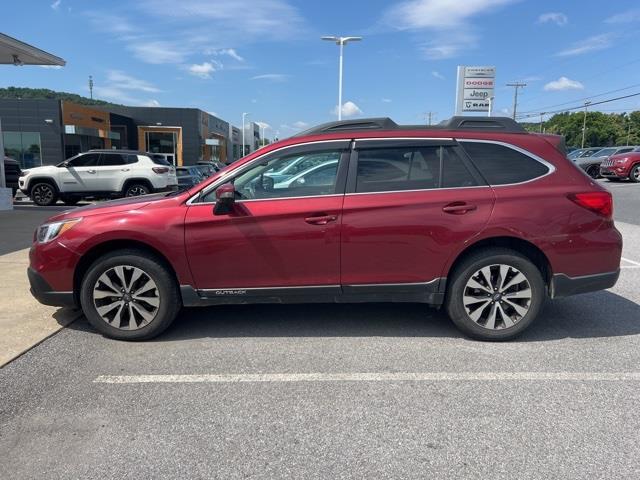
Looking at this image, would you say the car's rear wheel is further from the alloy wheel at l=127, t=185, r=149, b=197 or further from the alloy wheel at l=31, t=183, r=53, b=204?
the alloy wheel at l=31, t=183, r=53, b=204

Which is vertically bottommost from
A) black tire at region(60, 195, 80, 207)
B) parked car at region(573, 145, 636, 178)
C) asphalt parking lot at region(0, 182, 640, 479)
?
asphalt parking lot at region(0, 182, 640, 479)

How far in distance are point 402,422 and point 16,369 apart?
2.94m

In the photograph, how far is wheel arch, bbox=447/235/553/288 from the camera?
421 centimetres

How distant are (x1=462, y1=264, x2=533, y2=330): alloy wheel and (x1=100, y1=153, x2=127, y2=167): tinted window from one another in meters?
13.5

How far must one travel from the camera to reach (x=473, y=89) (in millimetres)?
27453

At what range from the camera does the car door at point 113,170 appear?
15.1 metres

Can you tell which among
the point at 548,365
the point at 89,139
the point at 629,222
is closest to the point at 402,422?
the point at 548,365

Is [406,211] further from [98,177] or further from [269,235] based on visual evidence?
[98,177]

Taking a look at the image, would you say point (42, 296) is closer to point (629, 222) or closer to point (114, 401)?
point (114, 401)

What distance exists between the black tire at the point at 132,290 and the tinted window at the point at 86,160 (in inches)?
486

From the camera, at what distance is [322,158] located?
4.28 m

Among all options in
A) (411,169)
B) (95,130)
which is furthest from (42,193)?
(95,130)

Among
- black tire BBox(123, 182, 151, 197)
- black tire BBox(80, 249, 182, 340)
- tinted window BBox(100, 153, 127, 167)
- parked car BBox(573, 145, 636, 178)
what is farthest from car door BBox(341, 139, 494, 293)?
parked car BBox(573, 145, 636, 178)

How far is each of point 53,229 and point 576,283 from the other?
15.0 ft
